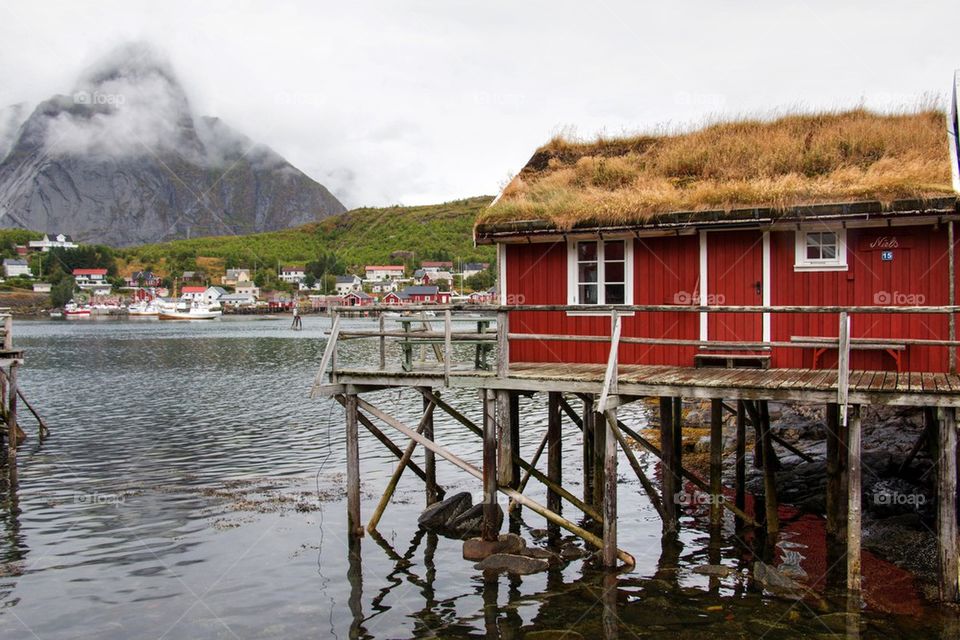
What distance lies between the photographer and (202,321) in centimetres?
16762

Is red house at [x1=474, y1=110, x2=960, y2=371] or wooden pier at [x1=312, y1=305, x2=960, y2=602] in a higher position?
red house at [x1=474, y1=110, x2=960, y2=371]

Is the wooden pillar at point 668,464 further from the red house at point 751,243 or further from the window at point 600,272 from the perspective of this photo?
the window at point 600,272

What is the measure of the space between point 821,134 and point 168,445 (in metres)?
24.5

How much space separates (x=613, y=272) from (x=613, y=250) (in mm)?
458

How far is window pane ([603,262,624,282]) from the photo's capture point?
16.8 metres

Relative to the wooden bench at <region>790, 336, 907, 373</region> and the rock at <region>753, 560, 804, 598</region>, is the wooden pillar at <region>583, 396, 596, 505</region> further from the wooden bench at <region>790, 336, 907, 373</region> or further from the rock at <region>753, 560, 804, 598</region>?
the wooden bench at <region>790, 336, 907, 373</region>

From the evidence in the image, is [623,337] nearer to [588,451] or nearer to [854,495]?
[854,495]

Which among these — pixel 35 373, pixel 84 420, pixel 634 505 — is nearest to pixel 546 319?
pixel 634 505

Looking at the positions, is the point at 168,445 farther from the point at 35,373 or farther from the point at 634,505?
the point at 35,373

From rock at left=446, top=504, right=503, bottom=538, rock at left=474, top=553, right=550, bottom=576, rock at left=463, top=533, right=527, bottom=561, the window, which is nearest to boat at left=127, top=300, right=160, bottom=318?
rock at left=446, top=504, right=503, bottom=538

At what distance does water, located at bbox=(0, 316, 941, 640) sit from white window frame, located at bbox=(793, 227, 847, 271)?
5555mm

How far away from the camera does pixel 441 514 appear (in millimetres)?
18312

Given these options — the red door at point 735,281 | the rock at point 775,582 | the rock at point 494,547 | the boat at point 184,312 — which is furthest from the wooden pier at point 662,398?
the boat at point 184,312

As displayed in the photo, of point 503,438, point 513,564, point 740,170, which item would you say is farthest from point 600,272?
point 513,564
